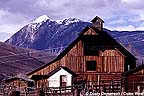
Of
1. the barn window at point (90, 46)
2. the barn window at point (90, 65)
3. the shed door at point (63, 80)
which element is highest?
the barn window at point (90, 46)

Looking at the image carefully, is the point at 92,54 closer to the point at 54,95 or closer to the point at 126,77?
the point at 126,77

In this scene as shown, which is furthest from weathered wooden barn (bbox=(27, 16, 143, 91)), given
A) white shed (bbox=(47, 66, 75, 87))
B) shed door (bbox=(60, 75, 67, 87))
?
shed door (bbox=(60, 75, 67, 87))

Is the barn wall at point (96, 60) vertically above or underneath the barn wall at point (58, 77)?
above

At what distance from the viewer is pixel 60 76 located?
68.5 m

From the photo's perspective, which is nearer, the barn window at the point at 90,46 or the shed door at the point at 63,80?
the shed door at the point at 63,80

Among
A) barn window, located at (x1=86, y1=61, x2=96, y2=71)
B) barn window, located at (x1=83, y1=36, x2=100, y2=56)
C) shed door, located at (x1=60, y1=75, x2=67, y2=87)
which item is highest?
barn window, located at (x1=83, y1=36, x2=100, y2=56)

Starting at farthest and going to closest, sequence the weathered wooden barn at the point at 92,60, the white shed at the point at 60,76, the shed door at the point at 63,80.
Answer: the weathered wooden barn at the point at 92,60 < the white shed at the point at 60,76 < the shed door at the point at 63,80

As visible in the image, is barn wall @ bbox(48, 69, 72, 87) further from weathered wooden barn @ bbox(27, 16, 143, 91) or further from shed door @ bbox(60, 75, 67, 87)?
weathered wooden barn @ bbox(27, 16, 143, 91)

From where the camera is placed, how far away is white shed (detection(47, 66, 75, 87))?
68.4 metres

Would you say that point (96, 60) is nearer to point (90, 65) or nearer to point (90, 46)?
point (90, 65)

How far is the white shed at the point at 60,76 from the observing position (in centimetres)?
6838

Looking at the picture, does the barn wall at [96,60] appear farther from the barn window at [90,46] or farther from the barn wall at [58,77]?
the barn wall at [58,77]

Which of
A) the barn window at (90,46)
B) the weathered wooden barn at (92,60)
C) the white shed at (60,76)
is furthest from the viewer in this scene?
the barn window at (90,46)

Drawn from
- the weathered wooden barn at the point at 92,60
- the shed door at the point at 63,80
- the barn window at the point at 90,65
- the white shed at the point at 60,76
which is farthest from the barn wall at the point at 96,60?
the shed door at the point at 63,80
